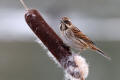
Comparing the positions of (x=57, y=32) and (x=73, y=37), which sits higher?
(x=57, y=32)

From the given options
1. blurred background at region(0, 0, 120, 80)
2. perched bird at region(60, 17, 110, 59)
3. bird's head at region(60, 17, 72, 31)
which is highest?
blurred background at region(0, 0, 120, 80)

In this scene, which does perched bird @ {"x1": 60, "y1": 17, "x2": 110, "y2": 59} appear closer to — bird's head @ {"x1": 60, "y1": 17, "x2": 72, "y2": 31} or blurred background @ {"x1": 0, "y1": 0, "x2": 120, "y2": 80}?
bird's head @ {"x1": 60, "y1": 17, "x2": 72, "y2": 31}

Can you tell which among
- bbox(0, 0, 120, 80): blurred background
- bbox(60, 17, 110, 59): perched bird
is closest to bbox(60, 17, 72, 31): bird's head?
bbox(60, 17, 110, 59): perched bird

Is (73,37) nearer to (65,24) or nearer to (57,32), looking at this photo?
(65,24)

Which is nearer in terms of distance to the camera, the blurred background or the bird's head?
the bird's head

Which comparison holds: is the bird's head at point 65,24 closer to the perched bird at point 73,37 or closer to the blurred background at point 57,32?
the perched bird at point 73,37

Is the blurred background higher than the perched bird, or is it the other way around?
the blurred background

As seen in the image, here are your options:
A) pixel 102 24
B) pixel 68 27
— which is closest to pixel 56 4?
pixel 102 24

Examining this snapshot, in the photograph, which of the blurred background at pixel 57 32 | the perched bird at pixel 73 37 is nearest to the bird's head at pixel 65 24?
the perched bird at pixel 73 37

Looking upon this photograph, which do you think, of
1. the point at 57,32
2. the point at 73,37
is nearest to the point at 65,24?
the point at 73,37
